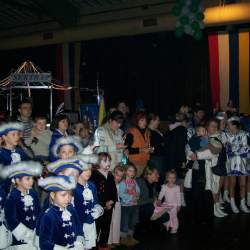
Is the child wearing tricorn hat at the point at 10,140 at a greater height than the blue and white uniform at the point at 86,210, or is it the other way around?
the child wearing tricorn hat at the point at 10,140

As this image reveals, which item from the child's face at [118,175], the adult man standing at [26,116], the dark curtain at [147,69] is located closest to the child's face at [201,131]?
the child's face at [118,175]

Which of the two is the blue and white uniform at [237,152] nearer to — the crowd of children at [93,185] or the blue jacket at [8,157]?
the crowd of children at [93,185]

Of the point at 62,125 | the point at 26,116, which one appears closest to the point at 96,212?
the point at 62,125

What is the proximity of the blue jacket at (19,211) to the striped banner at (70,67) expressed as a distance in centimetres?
964

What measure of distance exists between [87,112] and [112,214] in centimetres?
305

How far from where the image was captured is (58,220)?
2994 mm

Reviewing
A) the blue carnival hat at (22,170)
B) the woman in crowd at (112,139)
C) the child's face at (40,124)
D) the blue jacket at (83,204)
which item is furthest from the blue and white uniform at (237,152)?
the blue carnival hat at (22,170)

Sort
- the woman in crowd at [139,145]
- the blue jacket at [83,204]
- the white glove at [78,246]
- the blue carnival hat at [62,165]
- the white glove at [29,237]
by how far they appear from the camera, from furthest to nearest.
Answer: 1. the woman in crowd at [139,145]
2. the blue jacket at [83,204]
3. the blue carnival hat at [62,165]
4. the white glove at [29,237]
5. the white glove at [78,246]

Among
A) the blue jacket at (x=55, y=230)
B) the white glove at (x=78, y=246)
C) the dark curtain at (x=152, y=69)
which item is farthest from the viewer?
the dark curtain at (x=152, y=69)

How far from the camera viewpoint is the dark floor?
490 centimetres

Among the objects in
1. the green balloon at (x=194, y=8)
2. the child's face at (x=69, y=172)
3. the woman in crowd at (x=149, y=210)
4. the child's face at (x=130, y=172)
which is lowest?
the woman in crowd at (x=149, y=210)

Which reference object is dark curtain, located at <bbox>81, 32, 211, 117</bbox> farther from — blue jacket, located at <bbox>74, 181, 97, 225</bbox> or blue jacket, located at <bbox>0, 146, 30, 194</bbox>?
blue jacket, located at <bbox>74, 181, 97, 225</bbox>

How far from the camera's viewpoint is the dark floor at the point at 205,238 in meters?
4.90

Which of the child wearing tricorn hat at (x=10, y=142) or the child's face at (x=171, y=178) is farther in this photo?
the child's face at (x=171, y=178)
